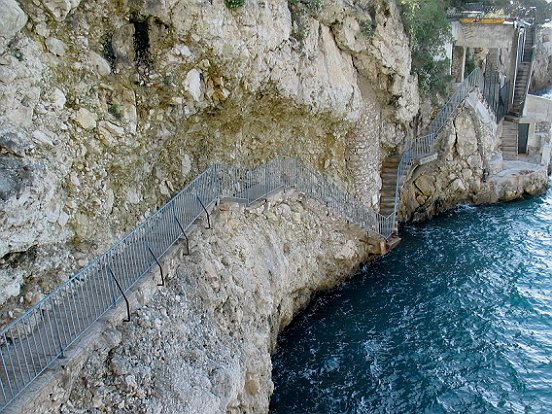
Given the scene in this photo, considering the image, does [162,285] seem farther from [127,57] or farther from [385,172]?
[385,172]

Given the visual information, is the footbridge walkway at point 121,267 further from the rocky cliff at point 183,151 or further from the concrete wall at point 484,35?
the concrete wall at point 484,35

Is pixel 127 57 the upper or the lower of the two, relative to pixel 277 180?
upper

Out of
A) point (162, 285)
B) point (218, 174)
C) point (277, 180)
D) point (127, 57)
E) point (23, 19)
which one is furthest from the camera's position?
point (277, 180)

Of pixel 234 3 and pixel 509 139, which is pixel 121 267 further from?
pixel 509 139

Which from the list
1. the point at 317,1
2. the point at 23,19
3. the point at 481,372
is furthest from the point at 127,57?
the point at 481,372

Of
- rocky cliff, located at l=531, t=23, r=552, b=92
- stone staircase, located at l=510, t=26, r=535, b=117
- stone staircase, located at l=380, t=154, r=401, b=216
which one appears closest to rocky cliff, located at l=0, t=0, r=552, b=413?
stone staircase, located at l=380, t=154, r=401, b=216

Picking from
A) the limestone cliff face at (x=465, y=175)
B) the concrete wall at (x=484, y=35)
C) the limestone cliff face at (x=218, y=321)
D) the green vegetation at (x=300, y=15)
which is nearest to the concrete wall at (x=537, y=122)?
the limestone cliff face at (x=465, y=175)

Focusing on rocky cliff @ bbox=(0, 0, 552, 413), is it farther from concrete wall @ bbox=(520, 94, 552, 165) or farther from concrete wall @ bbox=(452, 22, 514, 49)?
concrete wall @ bbox=(520, 94, 552, 165)
